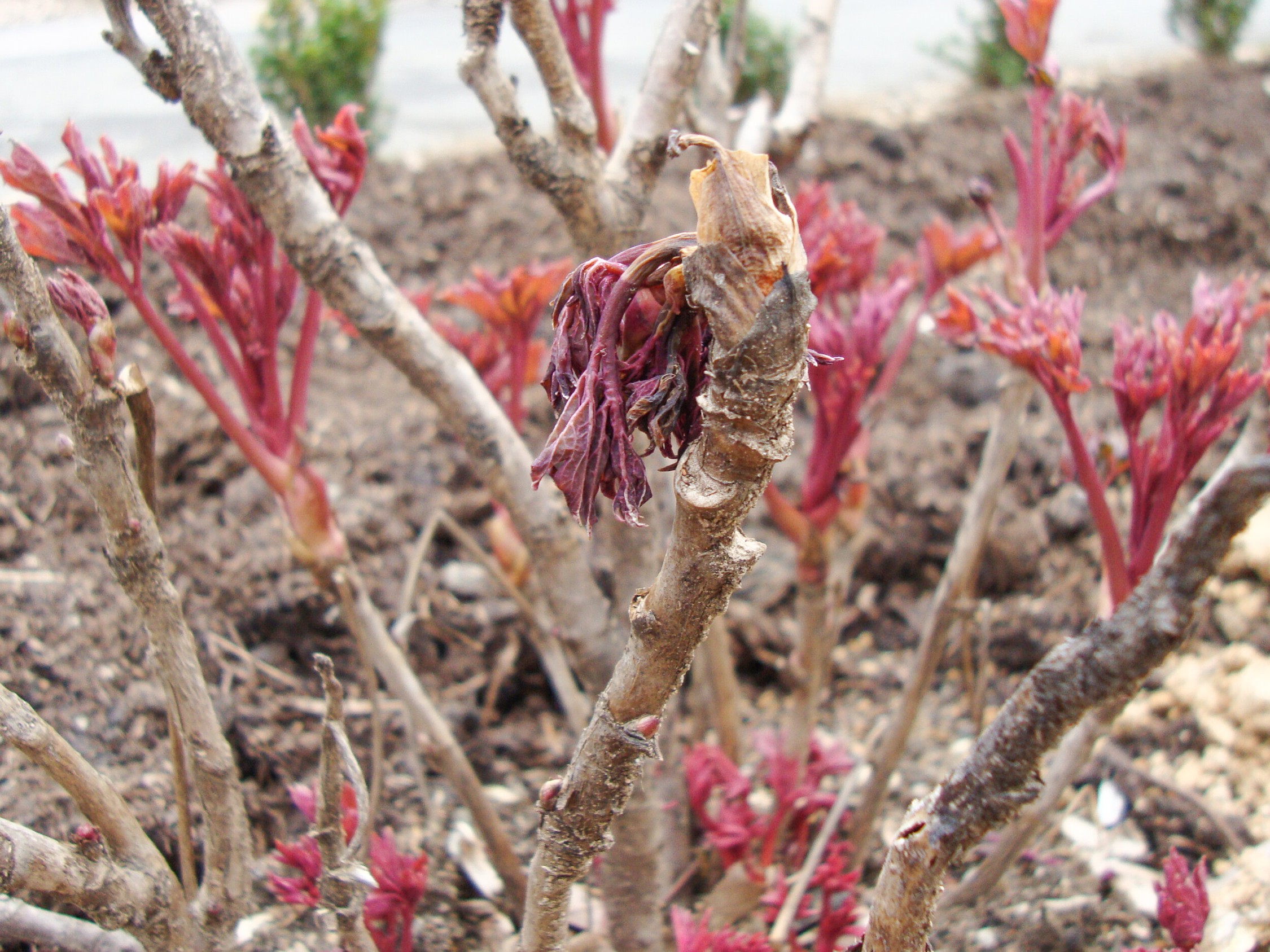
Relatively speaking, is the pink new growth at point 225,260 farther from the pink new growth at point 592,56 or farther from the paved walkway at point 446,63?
the paved walkway at point 446,63

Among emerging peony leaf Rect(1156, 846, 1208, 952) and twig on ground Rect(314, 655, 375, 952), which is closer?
twig on ground Rect(314, 655, 375, 952)

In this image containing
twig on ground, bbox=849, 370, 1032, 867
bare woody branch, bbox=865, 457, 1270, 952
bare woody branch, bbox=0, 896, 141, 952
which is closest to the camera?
bare woody branch, bbox=865, 457, 1270, 952

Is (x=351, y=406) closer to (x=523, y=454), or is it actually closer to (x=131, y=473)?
(x=523, y=454)

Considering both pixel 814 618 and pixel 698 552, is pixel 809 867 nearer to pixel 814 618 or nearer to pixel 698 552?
pixel 814 618

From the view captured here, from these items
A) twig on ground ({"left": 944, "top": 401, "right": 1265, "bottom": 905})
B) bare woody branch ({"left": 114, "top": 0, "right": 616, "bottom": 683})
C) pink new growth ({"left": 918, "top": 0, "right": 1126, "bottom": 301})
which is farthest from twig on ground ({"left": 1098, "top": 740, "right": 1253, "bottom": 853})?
bare woody branch ({"left": 114, "top": 0, "right": 616, "bottom": 683})

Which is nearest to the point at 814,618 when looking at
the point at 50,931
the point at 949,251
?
the point at 949,251

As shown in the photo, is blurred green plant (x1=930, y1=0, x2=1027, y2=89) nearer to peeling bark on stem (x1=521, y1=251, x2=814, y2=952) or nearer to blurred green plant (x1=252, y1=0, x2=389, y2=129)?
blurred green plant (x1=252, y1=0, x2=389, y2=129)

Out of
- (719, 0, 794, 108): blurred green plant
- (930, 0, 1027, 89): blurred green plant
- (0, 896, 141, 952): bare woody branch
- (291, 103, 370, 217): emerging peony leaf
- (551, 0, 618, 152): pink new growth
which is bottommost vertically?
(0, 896, 141, 952): bare woody branch
